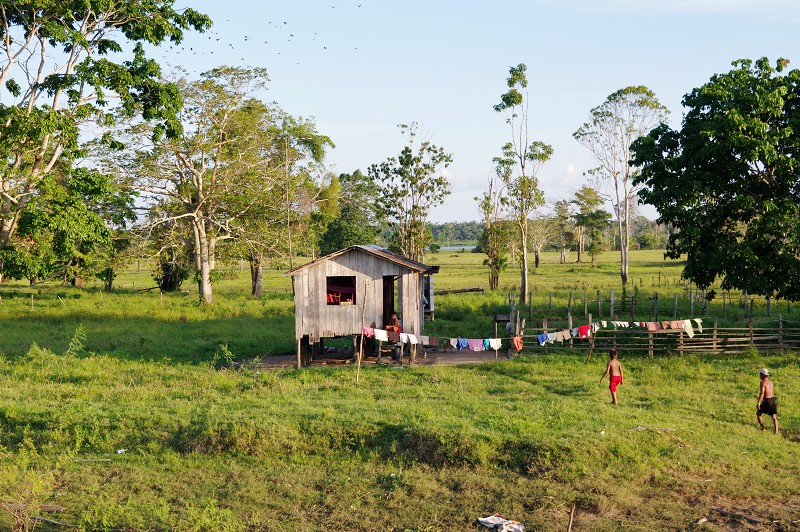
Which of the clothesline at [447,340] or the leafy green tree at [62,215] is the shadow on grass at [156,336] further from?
the clothesline at [447,340]

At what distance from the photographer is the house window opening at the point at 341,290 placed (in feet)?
79.4

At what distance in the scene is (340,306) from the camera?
22875 mm

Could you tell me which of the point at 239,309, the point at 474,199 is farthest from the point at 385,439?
the point at 474,199

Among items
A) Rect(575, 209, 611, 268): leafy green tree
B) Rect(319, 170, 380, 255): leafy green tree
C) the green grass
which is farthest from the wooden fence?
Rect(575, 209, 611, 268): leafy green tree

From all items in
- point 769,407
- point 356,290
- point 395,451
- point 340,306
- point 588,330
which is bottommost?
point 395,451

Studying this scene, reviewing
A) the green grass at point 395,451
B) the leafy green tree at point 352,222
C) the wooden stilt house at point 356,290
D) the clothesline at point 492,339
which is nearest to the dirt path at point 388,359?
the wooden stilt house at point 356,290

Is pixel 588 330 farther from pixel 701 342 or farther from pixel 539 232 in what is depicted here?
pixel 539 232

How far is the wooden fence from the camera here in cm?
2256

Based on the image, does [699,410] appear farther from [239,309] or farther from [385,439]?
[239,309]

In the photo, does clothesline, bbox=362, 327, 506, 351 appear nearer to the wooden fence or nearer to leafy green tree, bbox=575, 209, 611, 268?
the wooden fence

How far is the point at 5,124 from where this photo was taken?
21.3 metres

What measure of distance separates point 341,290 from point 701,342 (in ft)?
38.5

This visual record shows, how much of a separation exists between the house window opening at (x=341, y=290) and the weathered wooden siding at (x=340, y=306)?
0.85m

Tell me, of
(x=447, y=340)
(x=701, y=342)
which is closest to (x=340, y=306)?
(x=447, y=340)
